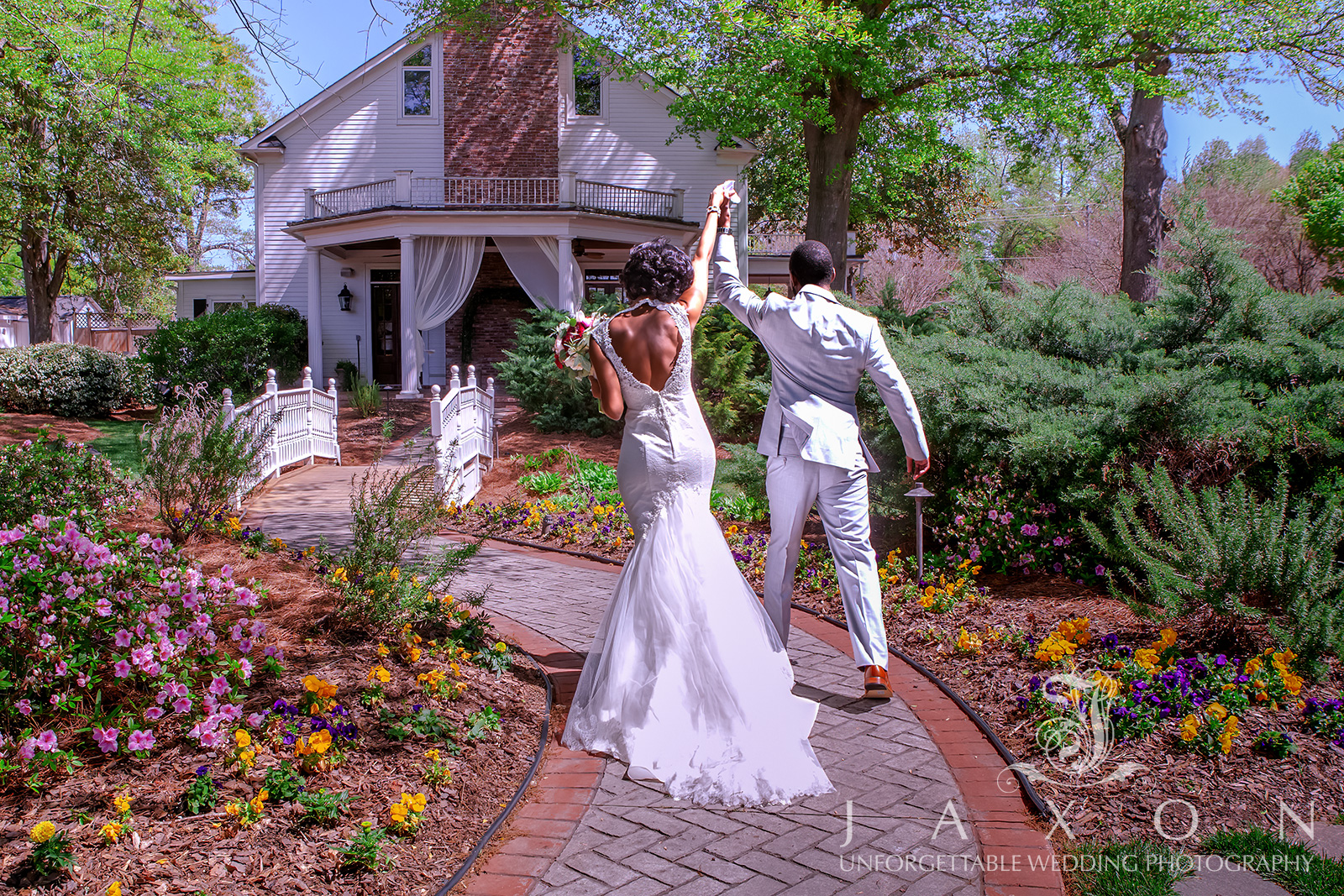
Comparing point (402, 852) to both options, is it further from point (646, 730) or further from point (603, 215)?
point (603, 215)

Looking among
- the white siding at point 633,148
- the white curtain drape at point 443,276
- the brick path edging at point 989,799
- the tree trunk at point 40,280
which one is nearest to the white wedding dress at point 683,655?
the brick path edging at point 989,799

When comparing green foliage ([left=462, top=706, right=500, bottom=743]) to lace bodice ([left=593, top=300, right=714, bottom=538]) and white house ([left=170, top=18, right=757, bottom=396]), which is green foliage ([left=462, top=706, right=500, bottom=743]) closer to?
lace bodice ([left=593, top=300, right=714, bottom=538])

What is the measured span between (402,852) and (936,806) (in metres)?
1.78

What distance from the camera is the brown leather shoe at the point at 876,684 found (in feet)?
13.6

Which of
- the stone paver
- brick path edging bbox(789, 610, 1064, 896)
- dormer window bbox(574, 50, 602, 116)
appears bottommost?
brick path edging bbox(789, 610, 1064, 896)

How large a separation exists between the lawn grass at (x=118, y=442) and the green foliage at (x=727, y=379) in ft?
22.8

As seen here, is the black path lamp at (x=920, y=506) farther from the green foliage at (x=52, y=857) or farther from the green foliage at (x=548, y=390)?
the green foliage at (x=548, y=390)

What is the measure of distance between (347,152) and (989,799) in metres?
20.5

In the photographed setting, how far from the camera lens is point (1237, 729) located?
352 cm

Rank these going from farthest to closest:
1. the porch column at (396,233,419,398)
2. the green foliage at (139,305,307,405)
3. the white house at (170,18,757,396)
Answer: the white house at (170,18,757,396), the porch column at (396,233,419,398), the green foliage at (139,305,307,405)

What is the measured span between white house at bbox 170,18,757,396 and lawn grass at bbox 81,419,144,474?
382 centimetres

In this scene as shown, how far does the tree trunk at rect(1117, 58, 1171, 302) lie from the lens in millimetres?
12219

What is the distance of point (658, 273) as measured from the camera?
381 cm

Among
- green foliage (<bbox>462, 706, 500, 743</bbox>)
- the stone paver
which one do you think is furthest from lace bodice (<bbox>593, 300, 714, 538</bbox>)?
the stone paver
